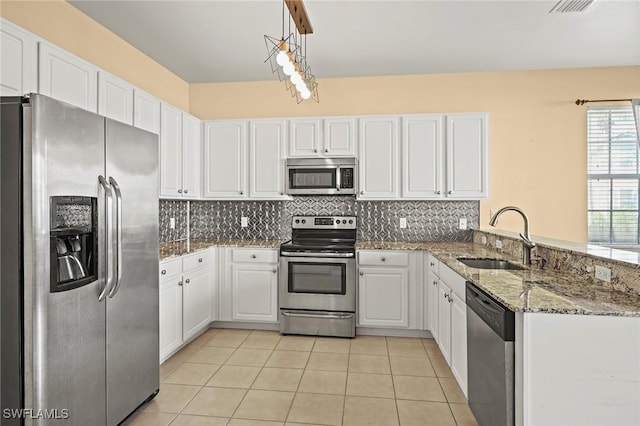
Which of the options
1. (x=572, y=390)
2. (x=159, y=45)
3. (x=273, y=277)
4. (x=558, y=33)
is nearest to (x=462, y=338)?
(x=572, y=390)

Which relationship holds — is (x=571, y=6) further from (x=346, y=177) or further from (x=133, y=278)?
(x=133, y=278)

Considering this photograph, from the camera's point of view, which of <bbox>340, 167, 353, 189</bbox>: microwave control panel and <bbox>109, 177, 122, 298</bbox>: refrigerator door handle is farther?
<bbox>340, 167, 353, 189</bbox>: microwave control panel

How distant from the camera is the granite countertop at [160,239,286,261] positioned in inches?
124

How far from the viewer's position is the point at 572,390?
1.45 m

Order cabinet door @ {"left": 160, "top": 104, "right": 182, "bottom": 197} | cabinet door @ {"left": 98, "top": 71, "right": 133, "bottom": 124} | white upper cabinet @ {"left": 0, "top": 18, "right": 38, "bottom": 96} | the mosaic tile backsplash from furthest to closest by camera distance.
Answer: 1. the mosaic tile backsplash
2. cabinet door @ {"left": 160, "top": 104, "right": 182, "bottom": 197}
3. cabinet door @ {"left": 98, "top": 71, "right": 133, "bottom": 124}
4. white upper cabinet @ {"left": 0, "top": 18, "right": 38, "bottom": 96}

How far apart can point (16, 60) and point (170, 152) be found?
1.58 m

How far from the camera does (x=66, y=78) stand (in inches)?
87.4

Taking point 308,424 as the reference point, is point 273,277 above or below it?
above

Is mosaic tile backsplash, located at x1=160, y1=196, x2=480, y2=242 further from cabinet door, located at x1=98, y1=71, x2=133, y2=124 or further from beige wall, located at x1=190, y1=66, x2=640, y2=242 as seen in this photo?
cabinet door, located at x1=98, y1=71, x2=133, y2=124

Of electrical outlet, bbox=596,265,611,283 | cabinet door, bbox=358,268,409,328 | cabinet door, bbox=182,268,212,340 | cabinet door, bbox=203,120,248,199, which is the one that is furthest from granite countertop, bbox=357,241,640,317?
cabinet door, bbox=203,120,248,199

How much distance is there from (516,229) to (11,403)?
4.34 meters

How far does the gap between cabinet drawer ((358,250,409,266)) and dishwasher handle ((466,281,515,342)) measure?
56.1 inches

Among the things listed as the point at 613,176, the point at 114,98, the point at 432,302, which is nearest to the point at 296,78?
the point at 114,98

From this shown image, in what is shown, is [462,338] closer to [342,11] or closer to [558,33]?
[342,11]
